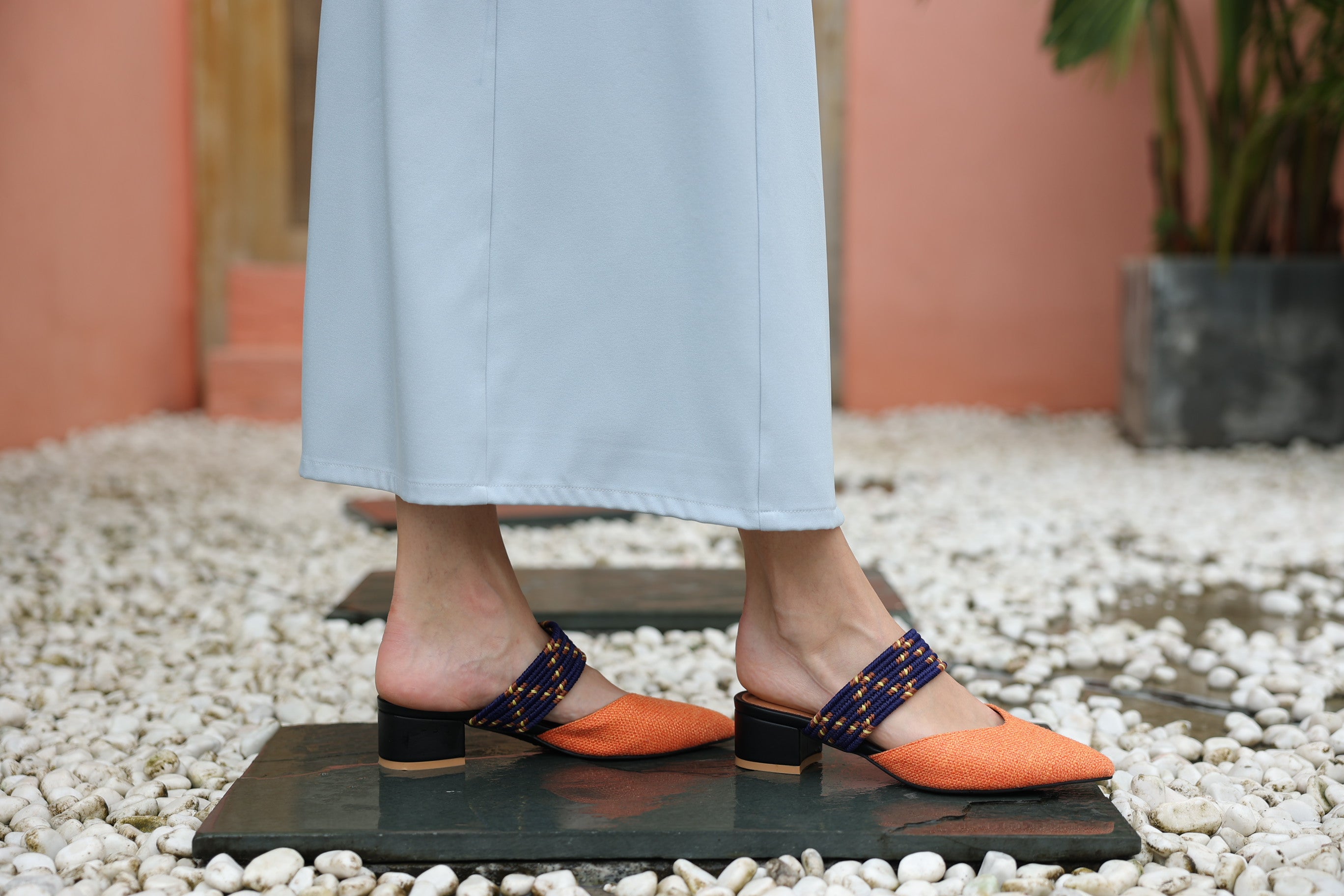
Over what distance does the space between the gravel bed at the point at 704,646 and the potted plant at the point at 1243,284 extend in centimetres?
30

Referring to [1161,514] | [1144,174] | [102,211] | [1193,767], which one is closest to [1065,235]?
[1144,174]

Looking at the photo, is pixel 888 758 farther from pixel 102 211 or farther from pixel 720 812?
pixel 102 211

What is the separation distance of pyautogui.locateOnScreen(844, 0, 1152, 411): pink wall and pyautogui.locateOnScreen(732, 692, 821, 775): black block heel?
322 centimetres

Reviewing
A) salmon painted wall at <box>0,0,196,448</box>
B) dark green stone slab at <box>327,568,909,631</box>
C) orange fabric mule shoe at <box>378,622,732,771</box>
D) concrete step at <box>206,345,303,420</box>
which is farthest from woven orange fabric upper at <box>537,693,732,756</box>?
concrete step at <box>206,345,303,420</box>

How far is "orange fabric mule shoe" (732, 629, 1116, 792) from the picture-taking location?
2.45 feet

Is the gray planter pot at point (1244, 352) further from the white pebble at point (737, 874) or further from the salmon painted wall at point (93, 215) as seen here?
the salmon painted wall at point (93, 215)

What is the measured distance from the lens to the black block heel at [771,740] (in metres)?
0.79

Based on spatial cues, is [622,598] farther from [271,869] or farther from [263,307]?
[263,307]

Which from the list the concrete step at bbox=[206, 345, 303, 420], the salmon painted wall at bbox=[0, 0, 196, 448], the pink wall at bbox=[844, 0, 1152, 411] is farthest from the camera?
the pink wall at bbox=[844, 0, 1152, 411]

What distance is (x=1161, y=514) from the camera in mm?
2086

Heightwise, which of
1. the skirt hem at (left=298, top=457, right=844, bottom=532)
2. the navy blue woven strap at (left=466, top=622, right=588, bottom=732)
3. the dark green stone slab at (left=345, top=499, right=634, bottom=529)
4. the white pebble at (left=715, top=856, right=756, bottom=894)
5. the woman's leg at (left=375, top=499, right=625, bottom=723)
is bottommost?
the dark green stone slab at (left=345, top=499, right=634, bottom=529)

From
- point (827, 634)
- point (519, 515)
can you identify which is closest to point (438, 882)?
point (827, 634)

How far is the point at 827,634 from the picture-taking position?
2.51ft

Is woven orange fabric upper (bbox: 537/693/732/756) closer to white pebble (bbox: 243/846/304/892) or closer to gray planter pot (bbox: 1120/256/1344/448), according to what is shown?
white pebble (bbox: 243/846/304/892)
